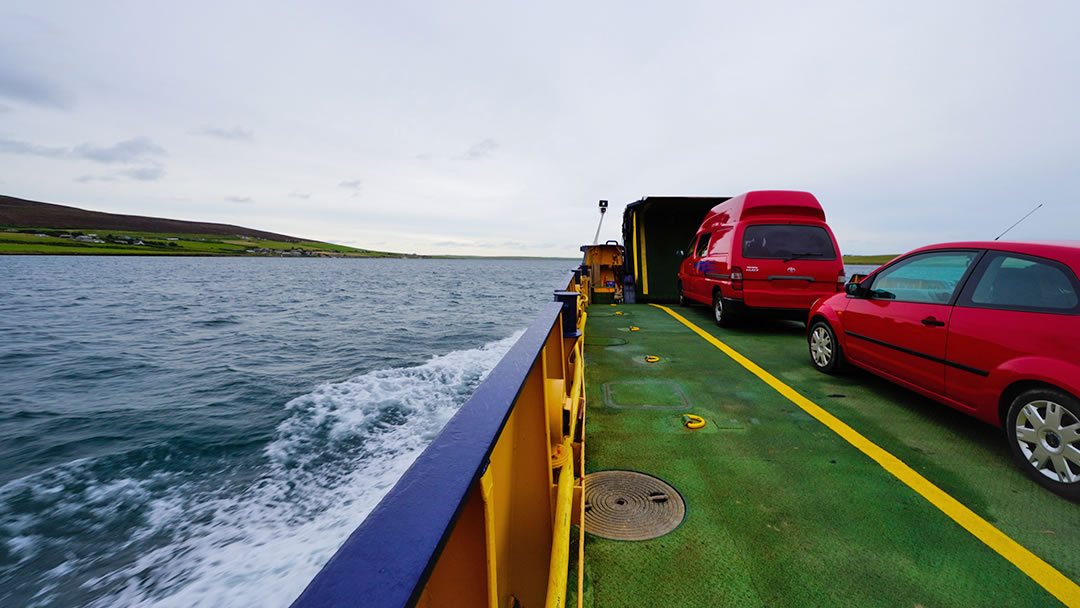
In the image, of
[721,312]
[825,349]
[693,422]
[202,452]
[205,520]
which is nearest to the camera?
[693,422]

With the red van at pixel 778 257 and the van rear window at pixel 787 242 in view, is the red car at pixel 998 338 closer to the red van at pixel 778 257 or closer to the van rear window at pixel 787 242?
the red van at pixel 778 257

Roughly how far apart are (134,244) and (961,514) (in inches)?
6099

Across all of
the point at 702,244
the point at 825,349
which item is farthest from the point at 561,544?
the point at 702,244

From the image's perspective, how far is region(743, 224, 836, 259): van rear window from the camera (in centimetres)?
668

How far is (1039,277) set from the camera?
9.12 feet

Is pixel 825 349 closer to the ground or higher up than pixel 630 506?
higher up

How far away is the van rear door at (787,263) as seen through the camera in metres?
6.59

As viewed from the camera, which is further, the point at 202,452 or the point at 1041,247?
the point at 202,452

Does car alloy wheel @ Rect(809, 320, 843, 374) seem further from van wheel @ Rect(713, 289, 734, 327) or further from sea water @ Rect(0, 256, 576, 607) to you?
sea water @ Rect(0, 256, 576, 607)

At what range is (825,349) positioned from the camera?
16.3ft

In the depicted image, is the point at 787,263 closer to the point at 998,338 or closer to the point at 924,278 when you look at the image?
the point at 924,278

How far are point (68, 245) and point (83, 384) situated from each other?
140 metres

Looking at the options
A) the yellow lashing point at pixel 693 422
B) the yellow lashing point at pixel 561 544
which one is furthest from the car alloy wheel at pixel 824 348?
the yellow lashing point at pixel 561 544

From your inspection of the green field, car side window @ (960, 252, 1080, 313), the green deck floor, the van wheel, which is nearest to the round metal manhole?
the green deck floor
